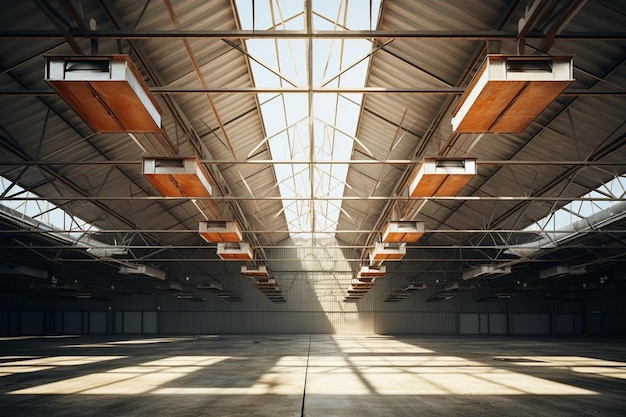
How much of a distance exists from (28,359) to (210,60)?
1760 cm

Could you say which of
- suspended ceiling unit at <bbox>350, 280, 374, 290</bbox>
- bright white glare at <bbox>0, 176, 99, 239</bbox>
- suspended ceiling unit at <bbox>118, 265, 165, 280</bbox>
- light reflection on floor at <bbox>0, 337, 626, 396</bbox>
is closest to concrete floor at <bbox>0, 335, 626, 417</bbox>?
light reflection on floor at <bbox>0, 337, 626, 396</bbox>

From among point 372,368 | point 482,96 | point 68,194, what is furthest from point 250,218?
point 482,96

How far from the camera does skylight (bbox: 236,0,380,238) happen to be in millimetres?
16312

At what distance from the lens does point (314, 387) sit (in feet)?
50.9

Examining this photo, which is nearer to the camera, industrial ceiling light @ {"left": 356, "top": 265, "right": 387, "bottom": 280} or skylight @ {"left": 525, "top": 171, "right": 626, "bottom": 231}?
skylight @ {"left": 525, "top": 171, "right": 626, "bottom": 231}

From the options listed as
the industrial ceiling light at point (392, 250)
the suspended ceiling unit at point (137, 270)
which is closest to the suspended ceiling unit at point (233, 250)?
the industrial ceiling light at point (392, 250)

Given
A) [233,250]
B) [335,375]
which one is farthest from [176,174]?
[233,250]

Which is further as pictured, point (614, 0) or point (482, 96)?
point (614, 0)

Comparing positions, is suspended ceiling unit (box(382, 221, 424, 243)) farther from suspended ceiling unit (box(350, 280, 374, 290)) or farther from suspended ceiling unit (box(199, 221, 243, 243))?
suspended ceiling unit (box(350, 280, 374, 290))

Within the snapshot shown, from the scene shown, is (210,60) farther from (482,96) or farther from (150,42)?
(482,96)

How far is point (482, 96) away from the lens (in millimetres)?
9953

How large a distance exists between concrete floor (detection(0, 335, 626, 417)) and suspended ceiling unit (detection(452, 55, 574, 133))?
6415 millimetres

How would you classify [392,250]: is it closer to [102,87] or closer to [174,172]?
[174,172]

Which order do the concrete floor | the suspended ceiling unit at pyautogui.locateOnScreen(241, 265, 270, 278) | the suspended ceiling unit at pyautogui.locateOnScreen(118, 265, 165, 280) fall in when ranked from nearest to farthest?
the concrete floor
the suspended ceiling unit at pyautogui.locateOnScreen(241, 265, 270, 278)
the suspended ceiling unit at pyautogui.locateOnScreen(118, 265, 165, 280)
